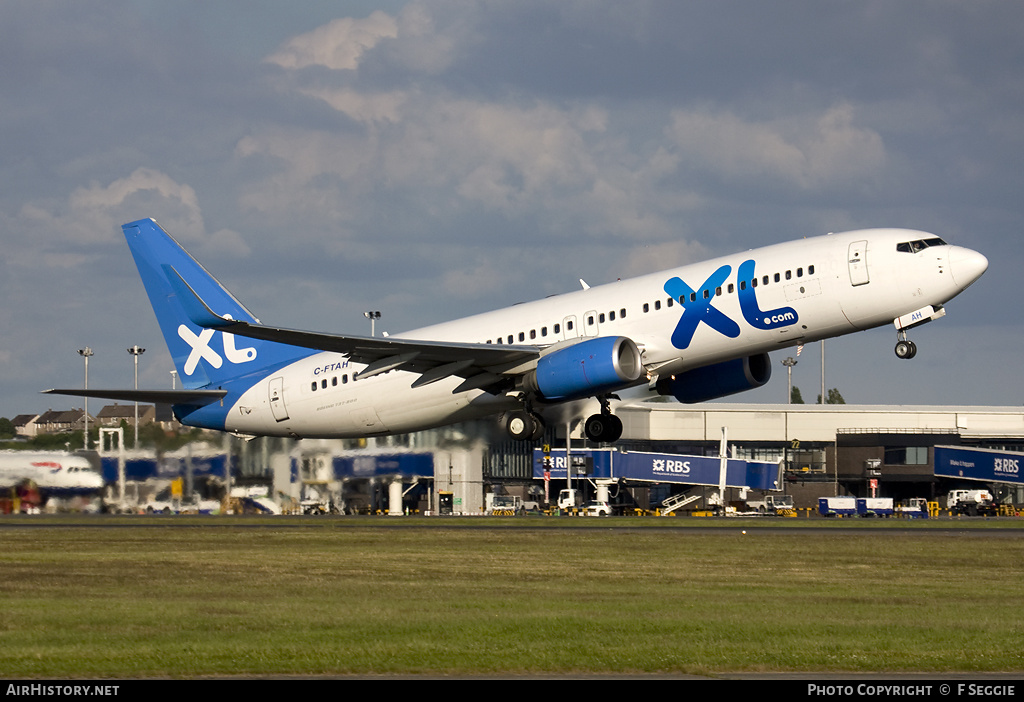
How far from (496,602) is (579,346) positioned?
1004cm

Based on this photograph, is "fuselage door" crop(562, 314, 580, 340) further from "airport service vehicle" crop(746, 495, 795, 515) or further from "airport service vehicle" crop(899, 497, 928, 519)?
"airport service vehicle" crop(746, 495, 795, 515)

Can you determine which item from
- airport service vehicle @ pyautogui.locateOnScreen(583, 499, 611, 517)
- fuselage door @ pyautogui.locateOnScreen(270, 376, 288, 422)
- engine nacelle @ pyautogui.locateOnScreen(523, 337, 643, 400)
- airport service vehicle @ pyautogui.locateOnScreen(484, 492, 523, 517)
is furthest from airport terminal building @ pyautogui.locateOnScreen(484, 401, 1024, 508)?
engine nacelle @ pyautogui.locateOnScreen(523, 337, 643, 400)

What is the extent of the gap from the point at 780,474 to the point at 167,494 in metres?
64.9

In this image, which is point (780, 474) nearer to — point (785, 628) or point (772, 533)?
point (772, 533)

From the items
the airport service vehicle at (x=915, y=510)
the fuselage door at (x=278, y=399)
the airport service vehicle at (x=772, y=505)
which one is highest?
the fuselage door at (x=278, y=399)

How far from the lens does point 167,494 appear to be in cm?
5372

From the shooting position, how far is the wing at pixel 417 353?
120ft

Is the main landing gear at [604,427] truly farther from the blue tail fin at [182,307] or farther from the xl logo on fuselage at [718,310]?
the blue tail fin at [182,307]

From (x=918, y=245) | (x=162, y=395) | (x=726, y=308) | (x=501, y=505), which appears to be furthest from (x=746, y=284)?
(x=501, y=505)

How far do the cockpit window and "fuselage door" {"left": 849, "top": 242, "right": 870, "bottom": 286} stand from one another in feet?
3.19

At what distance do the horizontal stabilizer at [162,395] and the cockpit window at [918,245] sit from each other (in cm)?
2580

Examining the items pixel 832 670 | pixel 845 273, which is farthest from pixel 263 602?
pixel 845 273

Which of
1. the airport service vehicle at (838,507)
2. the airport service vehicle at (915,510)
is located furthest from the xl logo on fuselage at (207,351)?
the airport service vehicle at (838,507)

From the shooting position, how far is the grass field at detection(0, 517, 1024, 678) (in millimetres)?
21125
